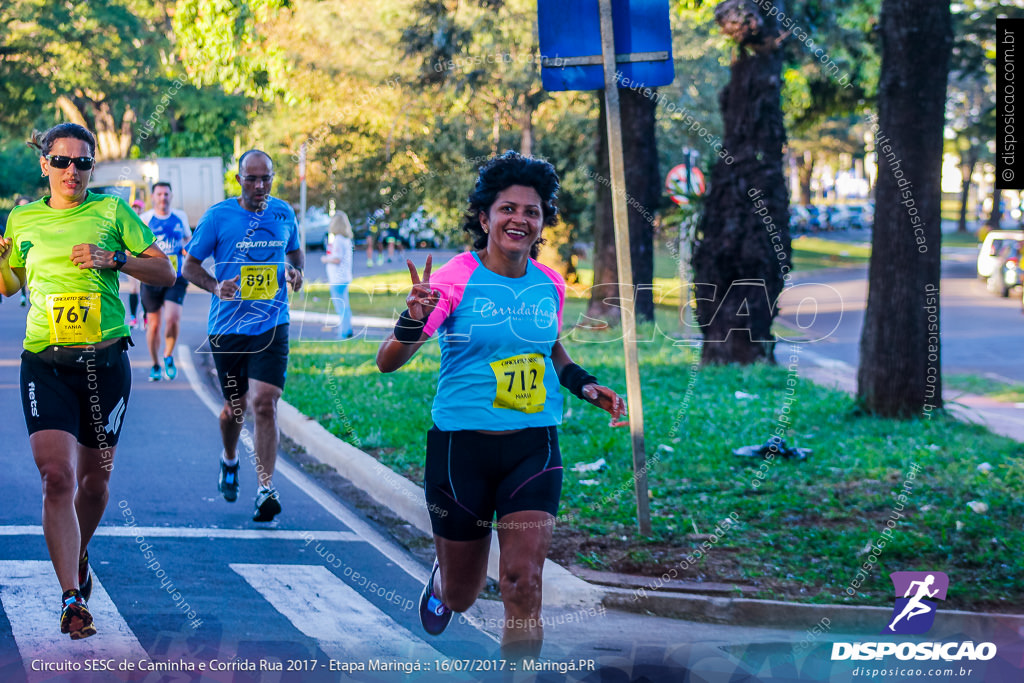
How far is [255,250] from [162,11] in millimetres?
26813

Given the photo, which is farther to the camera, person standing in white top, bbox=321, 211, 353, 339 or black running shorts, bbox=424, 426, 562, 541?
person standing in white top, bbox=321, 211, 353, 339

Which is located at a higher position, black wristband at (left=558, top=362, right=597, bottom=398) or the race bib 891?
the race bib 891

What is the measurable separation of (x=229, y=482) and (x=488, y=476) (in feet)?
11.5

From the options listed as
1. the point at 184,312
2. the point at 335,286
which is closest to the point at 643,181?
the point at 335,286

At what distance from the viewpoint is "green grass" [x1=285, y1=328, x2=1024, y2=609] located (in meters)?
6.15

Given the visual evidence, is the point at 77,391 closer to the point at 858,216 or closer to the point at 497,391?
the point at 497,391

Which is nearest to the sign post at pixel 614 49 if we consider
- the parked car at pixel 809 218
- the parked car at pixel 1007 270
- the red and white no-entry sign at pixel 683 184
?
the red and white no-entry sign at pixel 683 184

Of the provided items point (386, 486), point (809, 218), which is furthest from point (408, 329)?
point (809, 218)

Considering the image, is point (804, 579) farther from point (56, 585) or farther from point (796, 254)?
point (796, 254)

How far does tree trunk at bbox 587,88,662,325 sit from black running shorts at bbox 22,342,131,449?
1359 centimetres

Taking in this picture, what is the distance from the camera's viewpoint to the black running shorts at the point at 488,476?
4.32m

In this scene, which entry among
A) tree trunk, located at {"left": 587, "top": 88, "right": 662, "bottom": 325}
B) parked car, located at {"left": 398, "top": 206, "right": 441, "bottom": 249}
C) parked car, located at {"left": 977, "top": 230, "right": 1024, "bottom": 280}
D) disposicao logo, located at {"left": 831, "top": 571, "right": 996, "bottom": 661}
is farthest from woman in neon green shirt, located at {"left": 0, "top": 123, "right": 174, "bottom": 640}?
parked car, located at {"left": 977, "top": 230, "right": 1024, "bottom": 280}

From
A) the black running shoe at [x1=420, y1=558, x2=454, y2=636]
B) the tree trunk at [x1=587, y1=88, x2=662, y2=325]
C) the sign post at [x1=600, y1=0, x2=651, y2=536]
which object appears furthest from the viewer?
the tree trunk at [x1=587, y1=88, x2=662, y2=325]

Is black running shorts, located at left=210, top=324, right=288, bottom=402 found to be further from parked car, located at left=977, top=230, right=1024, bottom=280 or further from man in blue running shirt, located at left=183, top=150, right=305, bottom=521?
parked car, located at left=977, top=230, right=1024, bottom=280
